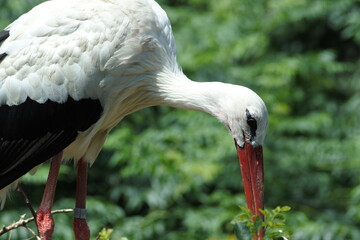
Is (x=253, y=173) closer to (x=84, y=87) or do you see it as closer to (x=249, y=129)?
(x=249, y=129)

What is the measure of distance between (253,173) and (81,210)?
1.14 m

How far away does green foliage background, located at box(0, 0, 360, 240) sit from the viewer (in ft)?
26.8

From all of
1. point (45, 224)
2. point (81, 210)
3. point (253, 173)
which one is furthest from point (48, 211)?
point (253, 173)

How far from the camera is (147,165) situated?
809cm

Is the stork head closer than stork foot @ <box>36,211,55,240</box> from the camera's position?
Yes

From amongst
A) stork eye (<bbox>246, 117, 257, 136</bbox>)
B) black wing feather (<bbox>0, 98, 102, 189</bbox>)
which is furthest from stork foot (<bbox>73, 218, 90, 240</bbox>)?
stork eye (<bbox>246, 117, 257, 136</bbox>)

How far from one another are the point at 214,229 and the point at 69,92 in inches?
120

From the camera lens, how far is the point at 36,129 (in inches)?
210

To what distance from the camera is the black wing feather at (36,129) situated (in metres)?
5.27

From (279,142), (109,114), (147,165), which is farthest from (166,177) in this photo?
(109,114)

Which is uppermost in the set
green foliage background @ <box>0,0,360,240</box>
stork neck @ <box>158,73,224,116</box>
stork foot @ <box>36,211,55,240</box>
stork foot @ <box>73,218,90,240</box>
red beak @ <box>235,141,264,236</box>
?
stork neck @ <box>158,73,224,116</box>

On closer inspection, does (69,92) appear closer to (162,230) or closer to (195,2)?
(162,230)

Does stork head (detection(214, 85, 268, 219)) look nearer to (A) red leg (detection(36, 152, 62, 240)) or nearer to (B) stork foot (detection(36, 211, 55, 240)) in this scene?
(A) red leg (detection(36, 152, 62, 240))

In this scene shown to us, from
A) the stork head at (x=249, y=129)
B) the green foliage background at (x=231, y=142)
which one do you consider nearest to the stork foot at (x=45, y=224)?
the stork head at (x=249, y=129)
